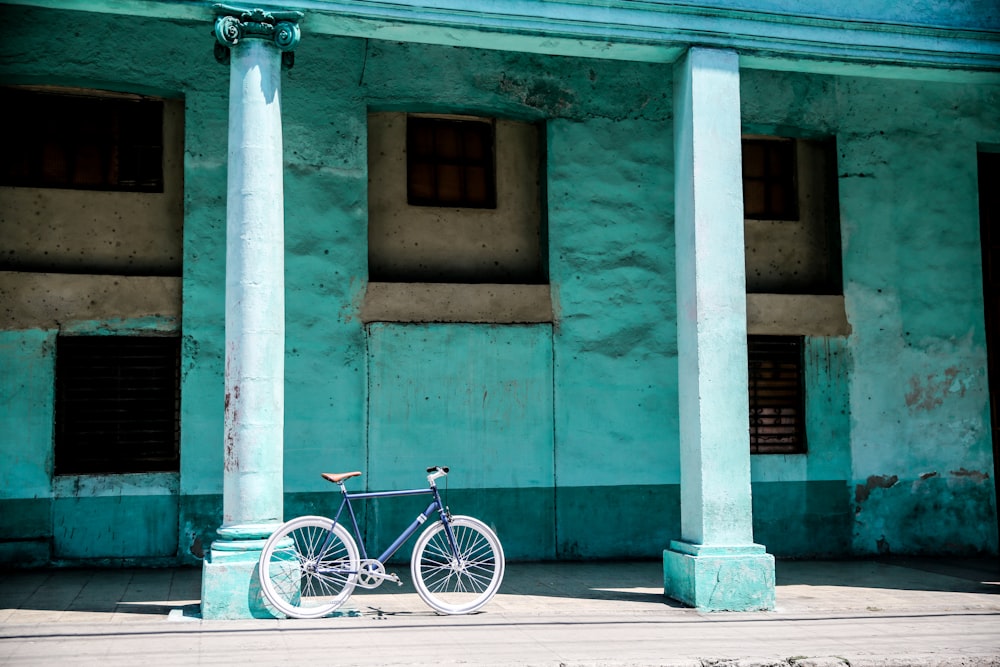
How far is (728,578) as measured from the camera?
312 inches

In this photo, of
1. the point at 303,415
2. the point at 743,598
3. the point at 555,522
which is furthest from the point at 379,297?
the point at 743,598

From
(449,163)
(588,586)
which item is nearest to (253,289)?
(588,586)

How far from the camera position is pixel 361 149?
10742 mm

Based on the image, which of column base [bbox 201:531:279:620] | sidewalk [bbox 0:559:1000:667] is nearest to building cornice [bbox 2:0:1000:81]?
column base [bbox 201:531:279:620]

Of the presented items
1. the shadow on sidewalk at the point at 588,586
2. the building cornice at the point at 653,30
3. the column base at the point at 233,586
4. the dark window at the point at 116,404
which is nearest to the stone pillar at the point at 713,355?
the building cornice at the point at 653,30

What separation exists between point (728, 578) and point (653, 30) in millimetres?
4478

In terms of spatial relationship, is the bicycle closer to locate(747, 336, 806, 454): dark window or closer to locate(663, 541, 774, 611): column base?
locate(663, 541, 774, 611): column base

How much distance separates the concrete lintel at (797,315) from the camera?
11.6 m

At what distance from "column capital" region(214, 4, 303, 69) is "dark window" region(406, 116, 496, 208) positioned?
11.4ft

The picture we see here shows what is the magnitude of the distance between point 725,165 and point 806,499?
15.7 feet

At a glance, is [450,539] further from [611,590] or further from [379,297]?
[379,297]

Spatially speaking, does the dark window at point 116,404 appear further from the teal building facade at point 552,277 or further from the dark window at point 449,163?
the dark window at point 449,163

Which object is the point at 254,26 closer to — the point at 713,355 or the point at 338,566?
the point at 338,566

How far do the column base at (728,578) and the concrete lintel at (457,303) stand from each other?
3710mm
